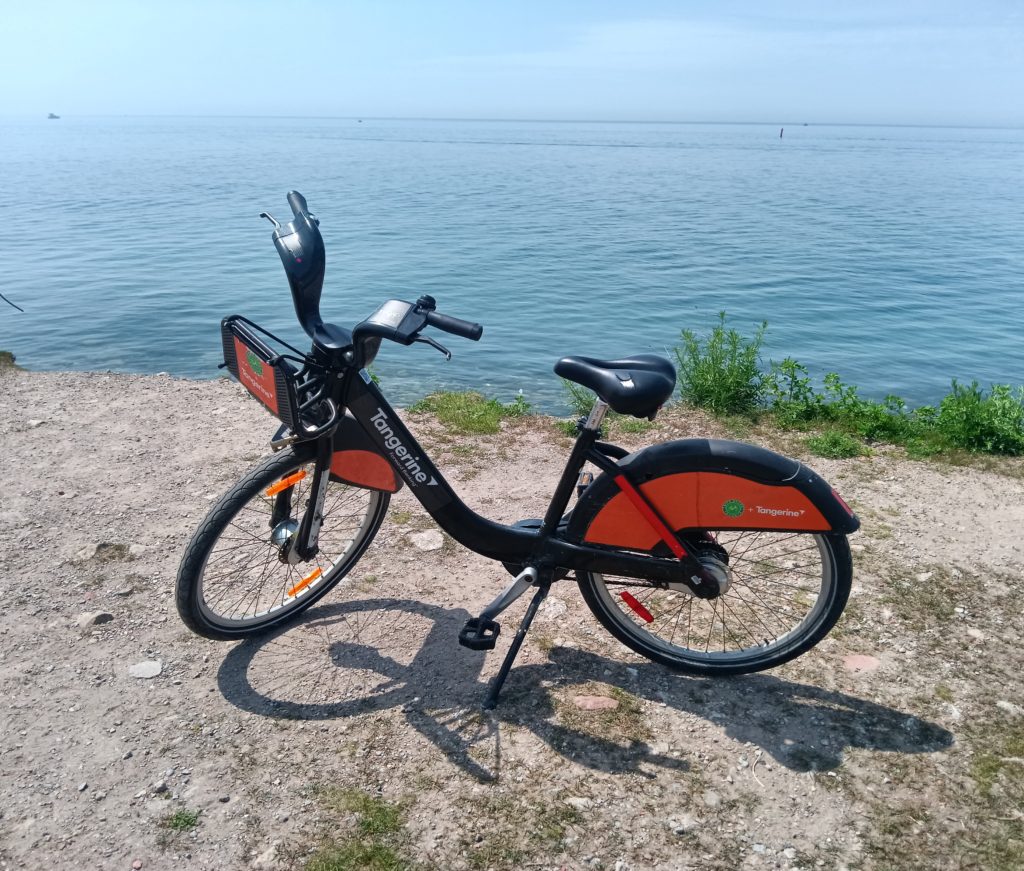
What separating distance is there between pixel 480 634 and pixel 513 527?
1.70ft

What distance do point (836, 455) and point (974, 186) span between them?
3603 cm

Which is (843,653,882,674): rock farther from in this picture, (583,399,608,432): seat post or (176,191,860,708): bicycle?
(583,399,608,432): seat post

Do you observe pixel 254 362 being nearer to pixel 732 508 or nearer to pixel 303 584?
pixel 303 584

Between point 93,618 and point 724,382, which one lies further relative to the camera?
point 724,382

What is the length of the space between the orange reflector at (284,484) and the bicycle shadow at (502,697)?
822mm

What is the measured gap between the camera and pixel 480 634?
145 inches

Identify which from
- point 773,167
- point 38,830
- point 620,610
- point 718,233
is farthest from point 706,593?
point 773,167

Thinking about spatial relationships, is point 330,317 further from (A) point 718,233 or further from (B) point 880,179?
(B) point 880,179

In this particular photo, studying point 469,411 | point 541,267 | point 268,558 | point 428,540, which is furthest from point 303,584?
point 541,267

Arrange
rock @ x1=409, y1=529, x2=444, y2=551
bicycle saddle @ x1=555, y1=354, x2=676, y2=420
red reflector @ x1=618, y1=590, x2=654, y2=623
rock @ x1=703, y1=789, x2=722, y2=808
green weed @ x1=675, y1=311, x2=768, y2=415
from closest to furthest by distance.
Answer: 1. rock @ x1=703, y1=789, x2=722, y2=808
2. bicycle saddle @ x1=555, y1=354, x2=676, y2=420
3. red reflector @ x1=618, y1=590, x2=654, y2=623
4. rock @ x1=409, y1=529, x2=444, y2=551
5. green weed @ x1=675, y1=311, x2=768, y2=415

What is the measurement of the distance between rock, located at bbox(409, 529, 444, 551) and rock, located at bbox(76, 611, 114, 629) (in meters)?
1.69

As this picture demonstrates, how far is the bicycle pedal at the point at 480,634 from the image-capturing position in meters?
3.65

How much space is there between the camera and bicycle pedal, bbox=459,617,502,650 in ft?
12.0

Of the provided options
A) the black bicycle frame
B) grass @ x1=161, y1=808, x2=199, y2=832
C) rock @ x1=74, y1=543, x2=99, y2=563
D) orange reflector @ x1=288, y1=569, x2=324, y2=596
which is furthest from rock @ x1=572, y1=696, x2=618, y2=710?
rock @ x1=74, y1=543, x2=99, y2=563
